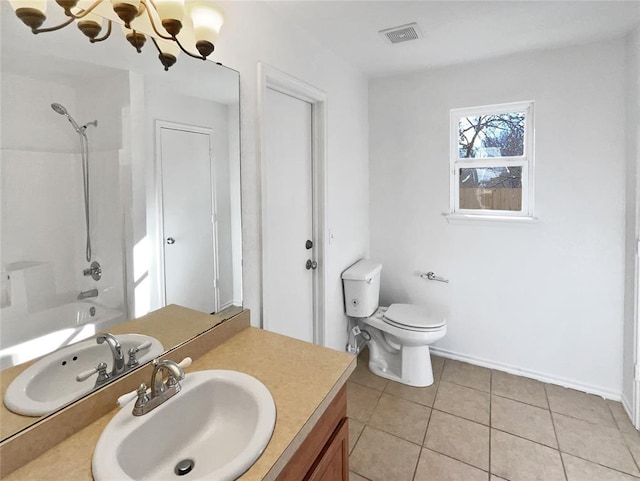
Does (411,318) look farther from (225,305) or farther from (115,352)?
(115,352)

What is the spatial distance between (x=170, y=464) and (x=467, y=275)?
2.43 metres

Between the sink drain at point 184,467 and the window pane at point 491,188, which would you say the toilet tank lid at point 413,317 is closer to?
the window pane at point 491,188

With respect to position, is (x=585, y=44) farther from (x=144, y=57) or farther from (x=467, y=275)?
(x=144, y=57)

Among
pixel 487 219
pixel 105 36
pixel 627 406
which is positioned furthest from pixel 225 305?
pixel 627 406

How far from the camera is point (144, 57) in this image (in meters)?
1.17

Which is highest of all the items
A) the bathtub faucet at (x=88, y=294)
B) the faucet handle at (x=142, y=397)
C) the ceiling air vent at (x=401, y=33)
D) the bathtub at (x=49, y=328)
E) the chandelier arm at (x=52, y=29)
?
the ceiling air vent at (x=401, y=33)

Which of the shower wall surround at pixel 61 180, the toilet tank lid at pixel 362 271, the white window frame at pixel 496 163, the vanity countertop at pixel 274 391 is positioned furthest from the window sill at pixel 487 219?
the shower wall surround at pixel 61 180

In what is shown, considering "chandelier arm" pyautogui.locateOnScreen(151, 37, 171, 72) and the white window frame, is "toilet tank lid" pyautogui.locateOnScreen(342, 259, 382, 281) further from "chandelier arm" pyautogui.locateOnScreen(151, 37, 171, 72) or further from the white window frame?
"chandelier arm" pyautogui.locateOnScreen(151, 37, 171, 72)

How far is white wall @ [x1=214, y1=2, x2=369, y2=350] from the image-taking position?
1591 mm

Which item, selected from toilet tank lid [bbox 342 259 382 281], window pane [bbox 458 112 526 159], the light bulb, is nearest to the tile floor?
toilet tank lid [bbox 342 259 382 281]

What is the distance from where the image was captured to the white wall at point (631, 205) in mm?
2016

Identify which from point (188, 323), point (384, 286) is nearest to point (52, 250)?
point (188, 323)

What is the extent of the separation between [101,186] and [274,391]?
79 cm

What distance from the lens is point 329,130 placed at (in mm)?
2357
